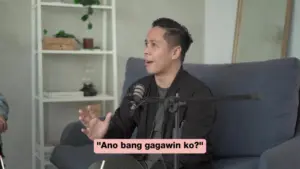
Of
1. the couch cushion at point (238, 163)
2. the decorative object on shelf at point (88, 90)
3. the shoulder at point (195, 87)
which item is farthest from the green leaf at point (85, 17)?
the couch cushion at point (238, 163)

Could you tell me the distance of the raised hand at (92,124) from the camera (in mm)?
1430

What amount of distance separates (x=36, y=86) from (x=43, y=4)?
58cm

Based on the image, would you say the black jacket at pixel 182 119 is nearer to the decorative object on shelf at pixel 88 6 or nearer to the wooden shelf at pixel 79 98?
the wooden shelf at pixel 79 98

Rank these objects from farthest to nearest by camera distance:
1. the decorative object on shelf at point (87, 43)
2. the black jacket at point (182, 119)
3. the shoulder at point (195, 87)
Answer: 1. the decorative object on shelf at point (87, 43)
2. the shoulder at point (195, 87)
3. the black jacket at point (182, 119)

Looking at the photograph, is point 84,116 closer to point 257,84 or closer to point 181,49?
point 181,49

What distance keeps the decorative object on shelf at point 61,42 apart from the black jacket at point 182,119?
1.01m

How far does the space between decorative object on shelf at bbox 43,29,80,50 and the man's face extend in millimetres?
1124

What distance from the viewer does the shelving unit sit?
8.48 ft

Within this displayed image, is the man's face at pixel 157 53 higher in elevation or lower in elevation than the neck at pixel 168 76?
higher

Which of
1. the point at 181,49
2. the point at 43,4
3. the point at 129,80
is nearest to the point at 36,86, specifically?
the point at 43,4

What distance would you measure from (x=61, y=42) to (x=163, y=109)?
4.31 feet

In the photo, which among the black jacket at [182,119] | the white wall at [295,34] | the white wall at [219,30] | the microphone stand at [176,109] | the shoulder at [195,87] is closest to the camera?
the microphone stand at [176,109]

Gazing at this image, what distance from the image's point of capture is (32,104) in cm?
275

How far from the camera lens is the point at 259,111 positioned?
1918 millimetres
